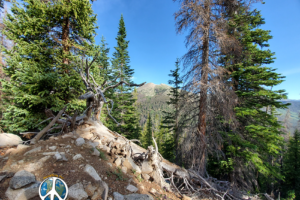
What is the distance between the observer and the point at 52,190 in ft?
5.57

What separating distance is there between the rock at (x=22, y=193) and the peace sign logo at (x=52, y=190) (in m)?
0.82

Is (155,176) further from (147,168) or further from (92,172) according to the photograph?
(92,172)

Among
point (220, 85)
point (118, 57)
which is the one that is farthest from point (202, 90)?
point (118, 57)

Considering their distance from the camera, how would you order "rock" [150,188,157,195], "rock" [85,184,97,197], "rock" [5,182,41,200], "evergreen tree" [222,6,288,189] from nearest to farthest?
"rock" [5,182,41,200] < "rock" [85,184,97,197] < "rock" [150,188,157,195] < "evergreen tree" [222,6,288,189]

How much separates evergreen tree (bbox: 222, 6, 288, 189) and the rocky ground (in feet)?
20.4

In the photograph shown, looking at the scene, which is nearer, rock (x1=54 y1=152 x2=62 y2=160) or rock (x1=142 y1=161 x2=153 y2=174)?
rock (x1=54 y1=152 x2=62 y2=160)

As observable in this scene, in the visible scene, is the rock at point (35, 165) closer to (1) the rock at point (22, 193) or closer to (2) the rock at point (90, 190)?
(1) the rock at point (22, 193)

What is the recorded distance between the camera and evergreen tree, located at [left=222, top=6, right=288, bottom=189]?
6957 millimetres

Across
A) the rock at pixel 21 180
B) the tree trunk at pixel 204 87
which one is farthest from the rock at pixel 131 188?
the tree trunk at pixel 204 87

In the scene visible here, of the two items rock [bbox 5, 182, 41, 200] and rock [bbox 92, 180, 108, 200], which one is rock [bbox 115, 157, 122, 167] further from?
rock [bbox 5, 182, 41, 200]

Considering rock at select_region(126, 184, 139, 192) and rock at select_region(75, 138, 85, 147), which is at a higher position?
rock at select_region(75, 138, 85, 147)

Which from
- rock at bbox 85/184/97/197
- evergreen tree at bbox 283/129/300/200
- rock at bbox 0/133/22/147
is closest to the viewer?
rock at bbox 85/184/97/197

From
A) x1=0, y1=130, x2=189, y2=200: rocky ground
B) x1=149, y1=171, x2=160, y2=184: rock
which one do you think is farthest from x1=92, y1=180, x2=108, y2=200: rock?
x1=149, y1=171, x2=160, y2=184: rock

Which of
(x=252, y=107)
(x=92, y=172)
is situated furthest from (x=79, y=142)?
(x=252, y=107)
